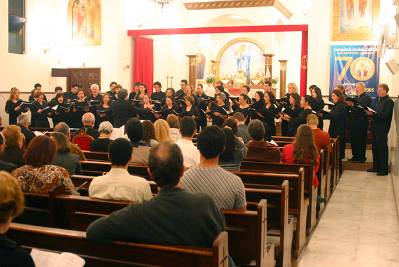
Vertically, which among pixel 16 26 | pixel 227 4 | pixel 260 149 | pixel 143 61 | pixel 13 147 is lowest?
pixel 260 149

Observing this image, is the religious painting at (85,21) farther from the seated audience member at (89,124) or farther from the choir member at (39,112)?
the seated audience member at (89,124)

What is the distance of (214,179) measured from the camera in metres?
3.49

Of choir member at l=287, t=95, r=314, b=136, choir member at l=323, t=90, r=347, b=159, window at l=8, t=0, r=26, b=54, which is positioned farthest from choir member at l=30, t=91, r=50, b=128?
choir member at l=323, t=90, r=347, b=159

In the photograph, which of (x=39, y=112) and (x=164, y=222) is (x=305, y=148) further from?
(x=39, y=112)

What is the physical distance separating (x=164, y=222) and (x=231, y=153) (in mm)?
2231

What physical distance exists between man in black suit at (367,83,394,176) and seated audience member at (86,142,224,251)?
7759 mm

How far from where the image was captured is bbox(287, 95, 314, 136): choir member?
9.91m

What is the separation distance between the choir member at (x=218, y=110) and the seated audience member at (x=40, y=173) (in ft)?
22.8

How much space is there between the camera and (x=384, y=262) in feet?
16.8

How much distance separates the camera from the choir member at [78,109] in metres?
12.1

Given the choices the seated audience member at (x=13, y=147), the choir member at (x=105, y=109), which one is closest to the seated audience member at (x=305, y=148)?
the seated audience member at (x=13, y=147)

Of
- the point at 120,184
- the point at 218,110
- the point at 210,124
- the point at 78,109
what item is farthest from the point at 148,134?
the point at 78,109

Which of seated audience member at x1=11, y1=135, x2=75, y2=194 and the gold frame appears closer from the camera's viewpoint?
seated audience member at x1=11, y1=135, x2=75, y2=194

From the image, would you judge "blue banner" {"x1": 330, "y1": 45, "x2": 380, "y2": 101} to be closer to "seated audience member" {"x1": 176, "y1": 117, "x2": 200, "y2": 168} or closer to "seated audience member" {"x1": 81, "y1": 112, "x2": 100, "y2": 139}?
"seated audience member" {"x1": 81, "y1": 112, "x2": 100, "y2": 139}
